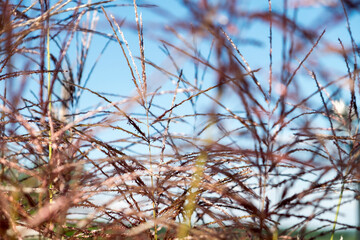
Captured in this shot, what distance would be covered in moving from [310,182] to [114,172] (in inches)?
18.4

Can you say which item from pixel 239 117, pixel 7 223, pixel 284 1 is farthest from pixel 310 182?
pixel 7 223

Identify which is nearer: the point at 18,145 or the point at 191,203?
the point at 191,203

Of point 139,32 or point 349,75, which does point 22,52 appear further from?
point 349,75

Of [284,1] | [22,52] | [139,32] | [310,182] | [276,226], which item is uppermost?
[22,52]

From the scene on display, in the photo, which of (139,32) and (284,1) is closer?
(284,1)

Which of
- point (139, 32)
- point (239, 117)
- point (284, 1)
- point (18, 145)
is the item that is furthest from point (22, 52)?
point (284, 1)

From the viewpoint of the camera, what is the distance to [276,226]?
2.61 feet

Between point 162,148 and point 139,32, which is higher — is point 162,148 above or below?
below

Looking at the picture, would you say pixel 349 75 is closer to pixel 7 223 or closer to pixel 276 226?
pixel 276 226

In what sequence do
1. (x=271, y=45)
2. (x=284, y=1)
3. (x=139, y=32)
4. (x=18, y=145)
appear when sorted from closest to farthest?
(x=284, y=1)
(x=271, y=45)
(x=139, y=32)
(x=18, y=145)

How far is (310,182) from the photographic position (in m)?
0.88

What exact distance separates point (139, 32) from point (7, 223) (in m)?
0.50

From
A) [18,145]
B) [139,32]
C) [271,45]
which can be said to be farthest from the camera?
[18,145]

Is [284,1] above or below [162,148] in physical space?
above
